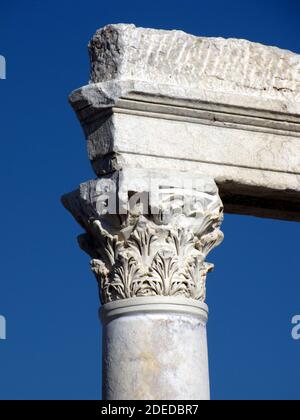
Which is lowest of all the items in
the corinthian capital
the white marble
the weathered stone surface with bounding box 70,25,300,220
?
the white marble

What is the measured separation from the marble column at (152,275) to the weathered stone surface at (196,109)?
1.07 feet

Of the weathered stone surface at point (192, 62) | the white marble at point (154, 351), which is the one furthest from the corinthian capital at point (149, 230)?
the weathered stone surface at point (192, 62)

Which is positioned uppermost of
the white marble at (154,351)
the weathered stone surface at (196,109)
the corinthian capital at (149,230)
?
the weathered stone surface at (196,109)

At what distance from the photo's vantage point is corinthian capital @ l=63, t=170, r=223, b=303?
53.3 feet

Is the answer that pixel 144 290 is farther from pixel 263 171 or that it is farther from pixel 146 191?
pixel 263 171

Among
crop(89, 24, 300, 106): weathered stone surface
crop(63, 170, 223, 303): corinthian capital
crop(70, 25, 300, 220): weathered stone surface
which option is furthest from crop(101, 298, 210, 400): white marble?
crop(89, 24, 300, 106): weathered stone surface

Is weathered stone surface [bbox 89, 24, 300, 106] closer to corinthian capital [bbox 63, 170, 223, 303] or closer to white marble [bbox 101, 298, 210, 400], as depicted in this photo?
corinthian capital [bbox 63, 170, 223, 303]

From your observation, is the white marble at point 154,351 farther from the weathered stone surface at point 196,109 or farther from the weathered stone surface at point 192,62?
the weathered stone surface at point 192,62

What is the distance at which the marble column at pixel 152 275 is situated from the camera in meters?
15.8

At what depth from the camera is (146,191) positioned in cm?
1628

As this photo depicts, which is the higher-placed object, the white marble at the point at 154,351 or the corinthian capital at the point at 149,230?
the corinthian capital at the point at 149,230

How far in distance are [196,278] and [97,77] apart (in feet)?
8.55

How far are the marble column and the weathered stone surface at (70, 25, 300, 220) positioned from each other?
328mm
